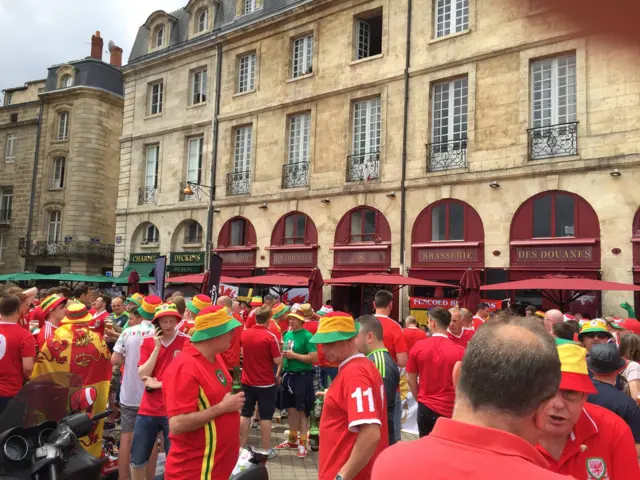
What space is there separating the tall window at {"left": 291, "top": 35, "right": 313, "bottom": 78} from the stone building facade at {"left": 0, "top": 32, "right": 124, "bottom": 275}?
1665cm

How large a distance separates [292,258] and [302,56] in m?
7.75

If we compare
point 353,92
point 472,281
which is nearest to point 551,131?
point 472,281

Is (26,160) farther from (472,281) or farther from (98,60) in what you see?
(472,281)

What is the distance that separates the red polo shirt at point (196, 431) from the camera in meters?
3.51

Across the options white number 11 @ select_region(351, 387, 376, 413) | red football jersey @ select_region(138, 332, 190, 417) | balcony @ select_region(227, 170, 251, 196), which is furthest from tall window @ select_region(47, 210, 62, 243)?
white number 11 @ select_region(351, 387, 376, 413)

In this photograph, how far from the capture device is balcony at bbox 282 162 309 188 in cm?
1997

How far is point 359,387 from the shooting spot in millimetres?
3348

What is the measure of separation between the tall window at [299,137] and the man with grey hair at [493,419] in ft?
61.6

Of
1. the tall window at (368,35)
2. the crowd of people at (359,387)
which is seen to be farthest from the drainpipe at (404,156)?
the crowd of people at (359,387)

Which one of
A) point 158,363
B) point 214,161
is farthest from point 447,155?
point 158,363

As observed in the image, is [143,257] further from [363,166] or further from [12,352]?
[12,352]

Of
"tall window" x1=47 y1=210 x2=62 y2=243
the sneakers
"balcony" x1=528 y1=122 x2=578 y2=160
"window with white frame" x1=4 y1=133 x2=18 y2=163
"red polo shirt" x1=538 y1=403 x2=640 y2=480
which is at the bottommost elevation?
the sneakers

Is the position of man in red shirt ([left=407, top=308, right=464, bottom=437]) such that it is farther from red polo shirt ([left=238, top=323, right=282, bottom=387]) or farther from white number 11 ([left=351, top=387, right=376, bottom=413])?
white number 11 ([left=351, top=387, right=376, bottom=413])

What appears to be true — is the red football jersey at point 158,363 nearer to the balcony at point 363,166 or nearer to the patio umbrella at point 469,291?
the patio umbrella at point 469,291
